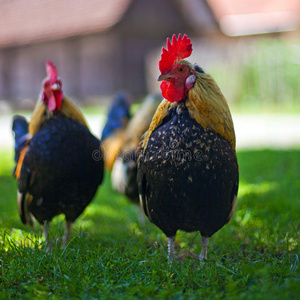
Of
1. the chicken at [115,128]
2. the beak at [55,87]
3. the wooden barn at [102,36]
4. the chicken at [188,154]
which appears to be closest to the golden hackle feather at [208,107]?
the chicken at [188,154]

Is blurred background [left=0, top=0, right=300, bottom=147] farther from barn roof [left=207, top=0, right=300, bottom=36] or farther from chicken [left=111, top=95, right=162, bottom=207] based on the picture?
chicken [left=111, top=95, right=162, bottom=207]

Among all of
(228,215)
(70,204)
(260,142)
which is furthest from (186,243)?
(260,142)

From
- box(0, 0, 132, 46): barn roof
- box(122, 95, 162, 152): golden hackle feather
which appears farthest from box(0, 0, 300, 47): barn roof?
box(122, 95, 162, 152): golden hackle feather

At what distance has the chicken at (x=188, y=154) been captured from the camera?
2.75m

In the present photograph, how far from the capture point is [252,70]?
15859mm

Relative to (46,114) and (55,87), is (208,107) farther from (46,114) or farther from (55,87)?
(46,114)

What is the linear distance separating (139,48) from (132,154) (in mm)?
12634

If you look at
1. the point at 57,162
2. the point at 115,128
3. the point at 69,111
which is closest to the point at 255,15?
the point at 115,128

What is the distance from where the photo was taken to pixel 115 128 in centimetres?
593

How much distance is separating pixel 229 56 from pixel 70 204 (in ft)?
45.5

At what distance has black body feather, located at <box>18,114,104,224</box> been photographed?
322 cm

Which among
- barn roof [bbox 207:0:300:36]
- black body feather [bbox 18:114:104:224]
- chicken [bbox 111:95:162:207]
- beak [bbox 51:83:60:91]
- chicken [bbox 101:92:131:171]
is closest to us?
black body feather [bbox 18:114:104:224]

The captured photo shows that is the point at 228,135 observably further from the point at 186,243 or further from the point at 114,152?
the point at 114,152

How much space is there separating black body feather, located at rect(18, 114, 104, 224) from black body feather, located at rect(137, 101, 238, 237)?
2.04 ft
